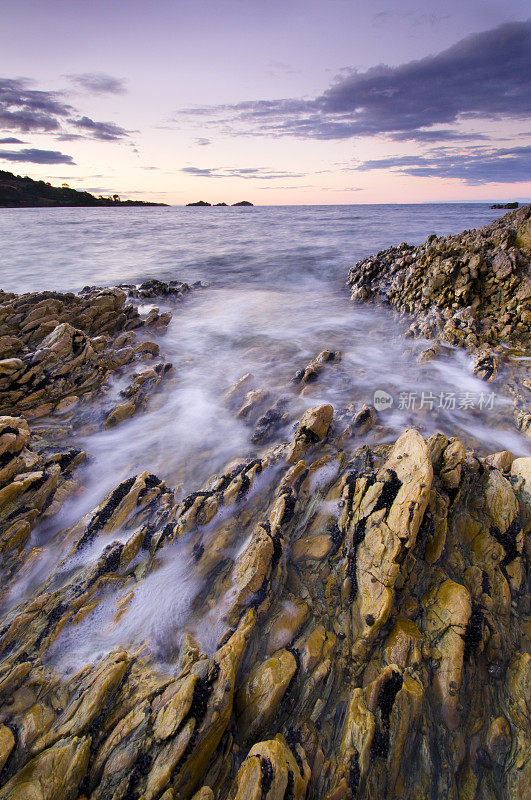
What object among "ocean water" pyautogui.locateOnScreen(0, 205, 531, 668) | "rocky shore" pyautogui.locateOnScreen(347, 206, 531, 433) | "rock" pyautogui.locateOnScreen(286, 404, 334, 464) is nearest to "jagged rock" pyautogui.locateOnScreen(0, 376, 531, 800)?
"ocean water" pyautogui.locateOnScreen(0, 205, 531, 668)

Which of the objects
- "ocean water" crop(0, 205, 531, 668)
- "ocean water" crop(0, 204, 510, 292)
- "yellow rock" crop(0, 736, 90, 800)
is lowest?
"yellow rock" crop(0, 736, 90, 800)

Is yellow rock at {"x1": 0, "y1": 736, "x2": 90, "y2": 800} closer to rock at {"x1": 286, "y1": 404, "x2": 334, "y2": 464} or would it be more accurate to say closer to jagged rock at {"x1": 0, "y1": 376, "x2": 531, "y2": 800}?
jagged rock at {"x1": 0, "y1": 376, "x2": 531, "y2": 800}

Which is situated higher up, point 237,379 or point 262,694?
point 237,379

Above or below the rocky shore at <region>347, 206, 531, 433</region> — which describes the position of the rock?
below

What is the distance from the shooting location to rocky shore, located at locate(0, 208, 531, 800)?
311 centimetres

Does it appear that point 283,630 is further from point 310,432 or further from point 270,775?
point 310,432

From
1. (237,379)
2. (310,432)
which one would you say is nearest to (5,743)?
(310,432)

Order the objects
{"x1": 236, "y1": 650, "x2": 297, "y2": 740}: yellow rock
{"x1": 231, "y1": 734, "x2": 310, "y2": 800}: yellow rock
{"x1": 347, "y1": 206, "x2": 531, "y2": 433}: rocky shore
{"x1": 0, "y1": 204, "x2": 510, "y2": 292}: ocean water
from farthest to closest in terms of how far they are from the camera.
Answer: {"x1": 0, "y1": 204, "x2": 510, "y2": 292}: ocean water → {"x1": 347, "y1": 206, "x2": 531, "y2": 433}: rocky shore → {"x1": 236, "y1": 650, "x2": 297, "y2": 740}: yellow rock → {"x1": 231, "y1": 734, "x2": 310, "y2": 800}: yellow rock

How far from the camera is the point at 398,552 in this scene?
417 cm

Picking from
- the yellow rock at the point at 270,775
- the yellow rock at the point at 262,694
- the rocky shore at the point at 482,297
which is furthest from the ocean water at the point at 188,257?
the yellow rock at the point at 270,775

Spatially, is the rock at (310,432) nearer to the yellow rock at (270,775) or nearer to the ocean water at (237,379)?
the ocean water at (237,379)

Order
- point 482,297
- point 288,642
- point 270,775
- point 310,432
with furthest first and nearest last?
point 482,297 < point 310,432 < point 288,642 < point 270,775

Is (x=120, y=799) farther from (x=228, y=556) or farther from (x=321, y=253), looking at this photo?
(x=321, y=253)

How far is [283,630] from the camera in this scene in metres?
4.01
